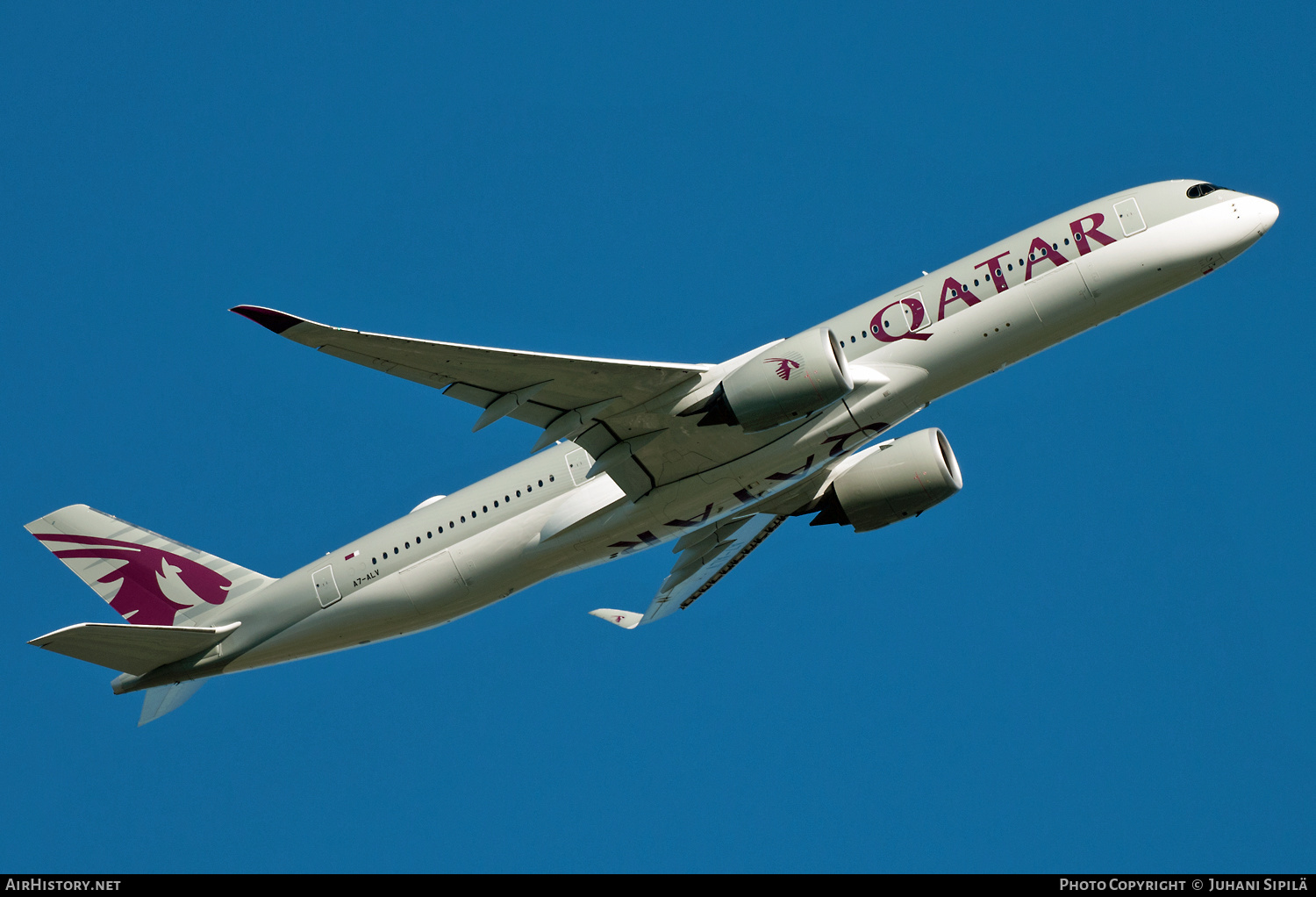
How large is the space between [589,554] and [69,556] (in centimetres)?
1318

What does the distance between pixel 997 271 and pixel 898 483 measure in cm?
602

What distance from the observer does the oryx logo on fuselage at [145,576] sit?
32875mm

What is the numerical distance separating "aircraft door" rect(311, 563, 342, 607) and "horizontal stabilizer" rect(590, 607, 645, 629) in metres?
7.57

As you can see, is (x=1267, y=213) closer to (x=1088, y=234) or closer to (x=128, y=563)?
(x=1088, y=234)

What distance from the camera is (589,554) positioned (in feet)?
100

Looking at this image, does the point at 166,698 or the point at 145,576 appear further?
the point at 145,576

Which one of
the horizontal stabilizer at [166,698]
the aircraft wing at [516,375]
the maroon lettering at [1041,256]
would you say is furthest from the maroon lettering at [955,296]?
the horizontal stabilizer at [166,698]

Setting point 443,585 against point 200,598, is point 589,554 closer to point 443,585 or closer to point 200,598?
point 443,585

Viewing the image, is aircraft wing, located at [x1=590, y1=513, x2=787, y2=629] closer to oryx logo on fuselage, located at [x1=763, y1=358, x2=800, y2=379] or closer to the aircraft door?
the aircraft door

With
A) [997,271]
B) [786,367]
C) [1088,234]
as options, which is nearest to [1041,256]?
[997,271]

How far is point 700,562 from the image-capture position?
35.9 meters

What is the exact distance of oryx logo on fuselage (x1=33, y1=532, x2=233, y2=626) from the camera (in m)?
32.9
